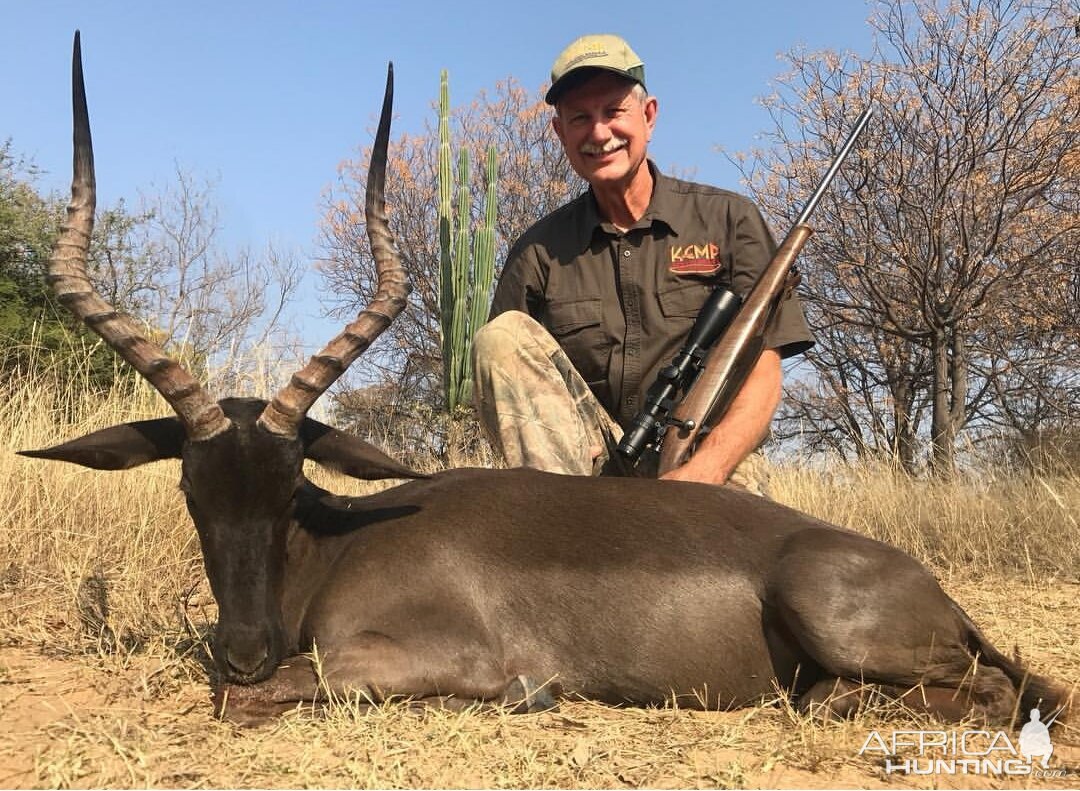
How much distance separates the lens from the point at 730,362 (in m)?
5.14

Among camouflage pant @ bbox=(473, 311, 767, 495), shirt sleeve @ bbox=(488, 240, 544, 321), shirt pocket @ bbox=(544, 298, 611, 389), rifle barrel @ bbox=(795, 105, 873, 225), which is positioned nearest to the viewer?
camouflage pant @ bbox=(473, 311, 767, 495)

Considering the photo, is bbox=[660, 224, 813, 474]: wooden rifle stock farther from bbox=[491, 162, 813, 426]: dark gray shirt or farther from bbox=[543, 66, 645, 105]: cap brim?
bbox=[543, 66, 645, 105]: cap brim

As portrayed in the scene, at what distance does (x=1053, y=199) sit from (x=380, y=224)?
536 inches

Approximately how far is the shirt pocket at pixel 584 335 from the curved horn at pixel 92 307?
281cm

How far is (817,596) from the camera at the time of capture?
11.8ft

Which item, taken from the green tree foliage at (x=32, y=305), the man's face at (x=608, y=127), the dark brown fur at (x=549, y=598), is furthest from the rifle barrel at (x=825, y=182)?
the green tree foliage at (x=32, y=305)

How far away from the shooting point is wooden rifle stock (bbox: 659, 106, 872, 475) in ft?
16.6

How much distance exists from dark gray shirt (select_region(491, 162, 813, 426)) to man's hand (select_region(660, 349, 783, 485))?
265mm

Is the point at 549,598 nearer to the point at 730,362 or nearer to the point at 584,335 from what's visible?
the point at 730,362

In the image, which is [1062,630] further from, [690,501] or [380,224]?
[380,224]

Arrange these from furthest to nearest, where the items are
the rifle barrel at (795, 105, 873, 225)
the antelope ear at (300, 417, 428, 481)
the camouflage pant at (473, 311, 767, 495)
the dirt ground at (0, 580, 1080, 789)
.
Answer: the rifle barrel at (795, 105, 873, 225) → the camouflage pant at (473, 311, 767, 495) → the antelope ear at (300, 417, 428, 481) → the dirt ground at (0, 580, 1080, 789)

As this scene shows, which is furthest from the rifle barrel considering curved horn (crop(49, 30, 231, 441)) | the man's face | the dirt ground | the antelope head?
curved horn (crop(49, 30, 231, 441))

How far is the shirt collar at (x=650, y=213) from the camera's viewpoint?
597 centimetres

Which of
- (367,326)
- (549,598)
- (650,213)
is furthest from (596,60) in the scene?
(549,598)
